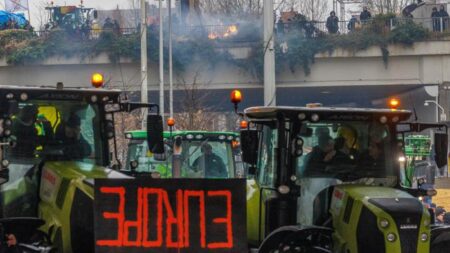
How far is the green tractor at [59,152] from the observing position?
29.6 feet

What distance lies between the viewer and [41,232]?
9289 millimetres

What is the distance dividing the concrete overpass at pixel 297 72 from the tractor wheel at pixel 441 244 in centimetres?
3011

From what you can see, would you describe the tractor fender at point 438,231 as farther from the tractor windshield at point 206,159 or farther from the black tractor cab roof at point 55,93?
the tractor windshield at point 206,159

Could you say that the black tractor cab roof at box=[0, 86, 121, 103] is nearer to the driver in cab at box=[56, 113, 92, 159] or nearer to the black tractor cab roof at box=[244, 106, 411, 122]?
the driver in cab at box=[56, 113, 92, 159]

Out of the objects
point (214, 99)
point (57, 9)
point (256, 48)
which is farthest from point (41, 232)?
point (214, 99)

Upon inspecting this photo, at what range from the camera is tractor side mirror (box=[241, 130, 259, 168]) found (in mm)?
10711

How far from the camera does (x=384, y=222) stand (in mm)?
8586

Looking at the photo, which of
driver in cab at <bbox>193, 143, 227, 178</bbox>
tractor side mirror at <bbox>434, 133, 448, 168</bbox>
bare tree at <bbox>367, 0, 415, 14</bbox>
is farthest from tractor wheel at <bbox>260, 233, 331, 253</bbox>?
bare tree at <bbox>367, 0, 415, 14</bbox>

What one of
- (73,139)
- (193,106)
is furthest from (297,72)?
(73,139)

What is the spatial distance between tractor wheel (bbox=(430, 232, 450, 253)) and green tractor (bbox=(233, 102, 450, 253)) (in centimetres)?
1

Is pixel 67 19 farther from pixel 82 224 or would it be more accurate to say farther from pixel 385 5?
pixel 82 224

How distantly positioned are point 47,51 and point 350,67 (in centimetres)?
1372

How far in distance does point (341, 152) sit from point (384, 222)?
4.54 feet

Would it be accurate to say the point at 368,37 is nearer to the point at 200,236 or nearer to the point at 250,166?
the point at 250,166
